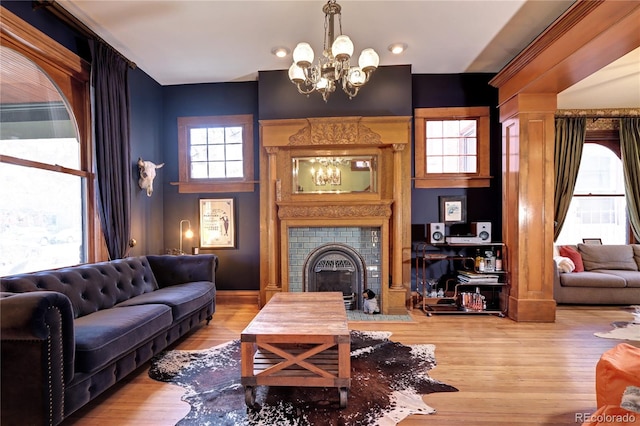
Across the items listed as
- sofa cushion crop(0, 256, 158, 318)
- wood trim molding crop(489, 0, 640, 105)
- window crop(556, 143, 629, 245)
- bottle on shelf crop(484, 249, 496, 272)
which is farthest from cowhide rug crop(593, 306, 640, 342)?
sofa cushion crop(0, 256, 158, 318)

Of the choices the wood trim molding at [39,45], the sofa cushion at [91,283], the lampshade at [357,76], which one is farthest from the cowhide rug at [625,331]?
the wood trim molding at [39,45]

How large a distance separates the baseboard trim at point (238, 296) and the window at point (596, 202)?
507cm

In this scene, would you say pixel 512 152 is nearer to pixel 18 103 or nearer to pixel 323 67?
pixel 323 67

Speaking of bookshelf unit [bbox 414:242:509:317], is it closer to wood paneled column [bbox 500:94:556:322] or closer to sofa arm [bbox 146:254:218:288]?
wood paneled column [bbox 500:94:556:322]

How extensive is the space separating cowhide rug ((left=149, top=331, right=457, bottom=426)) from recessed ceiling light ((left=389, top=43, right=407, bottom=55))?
3289 millimetres

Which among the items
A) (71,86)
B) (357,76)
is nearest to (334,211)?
(357,76)

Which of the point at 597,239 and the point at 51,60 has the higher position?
the point at 51,60

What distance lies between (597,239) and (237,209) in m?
5.77

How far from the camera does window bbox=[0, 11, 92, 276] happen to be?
8.04ft

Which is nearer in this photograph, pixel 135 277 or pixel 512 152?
pixel 135 277

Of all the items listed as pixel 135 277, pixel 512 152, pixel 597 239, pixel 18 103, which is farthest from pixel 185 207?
pixel 597 239

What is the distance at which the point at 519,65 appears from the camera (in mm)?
3320

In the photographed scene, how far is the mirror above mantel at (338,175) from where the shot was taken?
4023mm

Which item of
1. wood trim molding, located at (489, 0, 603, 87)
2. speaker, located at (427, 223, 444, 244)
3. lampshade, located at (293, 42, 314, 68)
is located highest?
→ wood trim molding, located at (489, 0, 603, 87)
